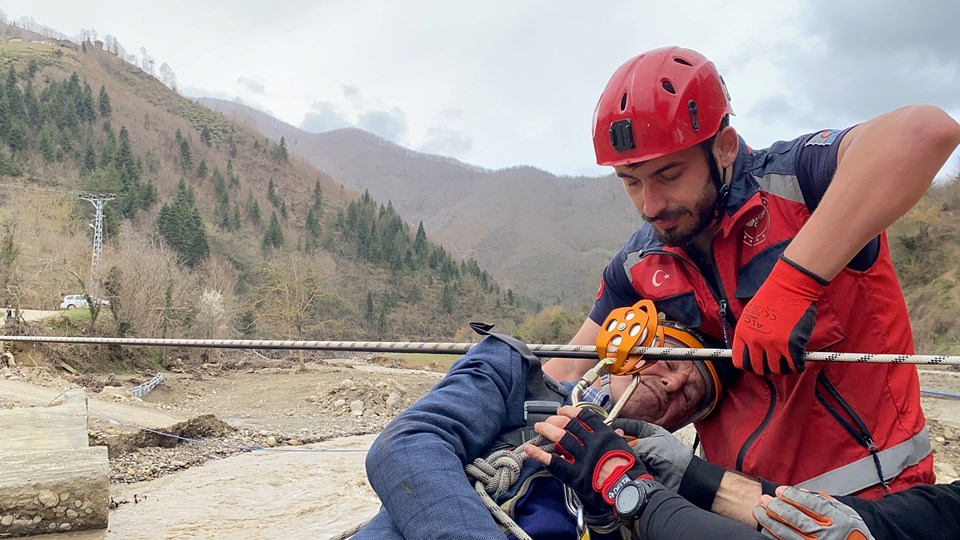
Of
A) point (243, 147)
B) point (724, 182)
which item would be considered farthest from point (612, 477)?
point (243, 147)

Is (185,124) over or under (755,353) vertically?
over

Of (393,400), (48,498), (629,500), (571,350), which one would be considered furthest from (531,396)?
(393,400)

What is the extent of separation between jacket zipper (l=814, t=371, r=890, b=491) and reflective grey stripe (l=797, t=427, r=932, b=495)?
1 cm

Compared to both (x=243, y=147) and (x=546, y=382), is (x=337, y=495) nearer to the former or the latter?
(x=546, y=382)

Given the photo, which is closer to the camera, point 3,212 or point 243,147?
point 3,212

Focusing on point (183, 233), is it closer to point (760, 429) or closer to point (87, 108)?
point (87, 108)

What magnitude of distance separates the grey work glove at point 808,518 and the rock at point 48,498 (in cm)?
346

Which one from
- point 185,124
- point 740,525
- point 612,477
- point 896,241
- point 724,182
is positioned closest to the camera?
point 740,525

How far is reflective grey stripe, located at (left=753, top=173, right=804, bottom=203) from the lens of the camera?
215 centimetres

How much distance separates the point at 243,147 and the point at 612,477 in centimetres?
11611

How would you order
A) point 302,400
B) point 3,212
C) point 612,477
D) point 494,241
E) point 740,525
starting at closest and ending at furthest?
point 740,525
point 612,477
point 302,400
point 3,212
point 494,241

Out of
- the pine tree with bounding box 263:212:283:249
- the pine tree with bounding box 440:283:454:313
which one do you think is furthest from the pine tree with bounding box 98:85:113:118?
the pine tree with bounding box 440:283:454:313

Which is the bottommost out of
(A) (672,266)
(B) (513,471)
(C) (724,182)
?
(B) (513,471)

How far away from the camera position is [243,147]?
109250 mm
